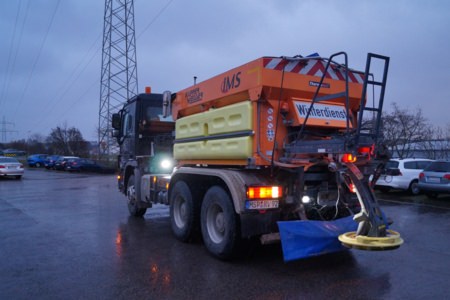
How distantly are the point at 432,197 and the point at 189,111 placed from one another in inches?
423

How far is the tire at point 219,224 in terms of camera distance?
5469 millimetres

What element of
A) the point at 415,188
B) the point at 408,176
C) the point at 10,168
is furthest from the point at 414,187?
the point at 10,168

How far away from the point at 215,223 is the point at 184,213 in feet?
3.51

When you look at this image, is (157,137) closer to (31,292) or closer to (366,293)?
(31,292)

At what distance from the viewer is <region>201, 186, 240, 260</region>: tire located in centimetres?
547

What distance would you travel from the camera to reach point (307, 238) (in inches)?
193

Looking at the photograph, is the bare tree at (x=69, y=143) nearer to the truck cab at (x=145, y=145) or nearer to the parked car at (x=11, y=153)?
the parked car at (x=11, y=153)

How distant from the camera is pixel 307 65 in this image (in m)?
5.80

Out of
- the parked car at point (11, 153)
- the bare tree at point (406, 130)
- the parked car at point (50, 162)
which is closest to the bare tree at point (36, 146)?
→ the parked car at point (11, 153)

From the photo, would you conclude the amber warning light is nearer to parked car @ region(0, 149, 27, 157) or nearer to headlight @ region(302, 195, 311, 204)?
headlight @ region(302, 195, 311, 204)

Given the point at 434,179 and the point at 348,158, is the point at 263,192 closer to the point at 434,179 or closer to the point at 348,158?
the point at 348,158

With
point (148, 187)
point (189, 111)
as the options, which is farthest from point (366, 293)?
point (148, 187)

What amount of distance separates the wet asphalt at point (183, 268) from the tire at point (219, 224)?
0.21 m

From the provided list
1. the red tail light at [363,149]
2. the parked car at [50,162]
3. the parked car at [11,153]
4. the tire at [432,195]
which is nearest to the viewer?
the red tail light at [363,149]
